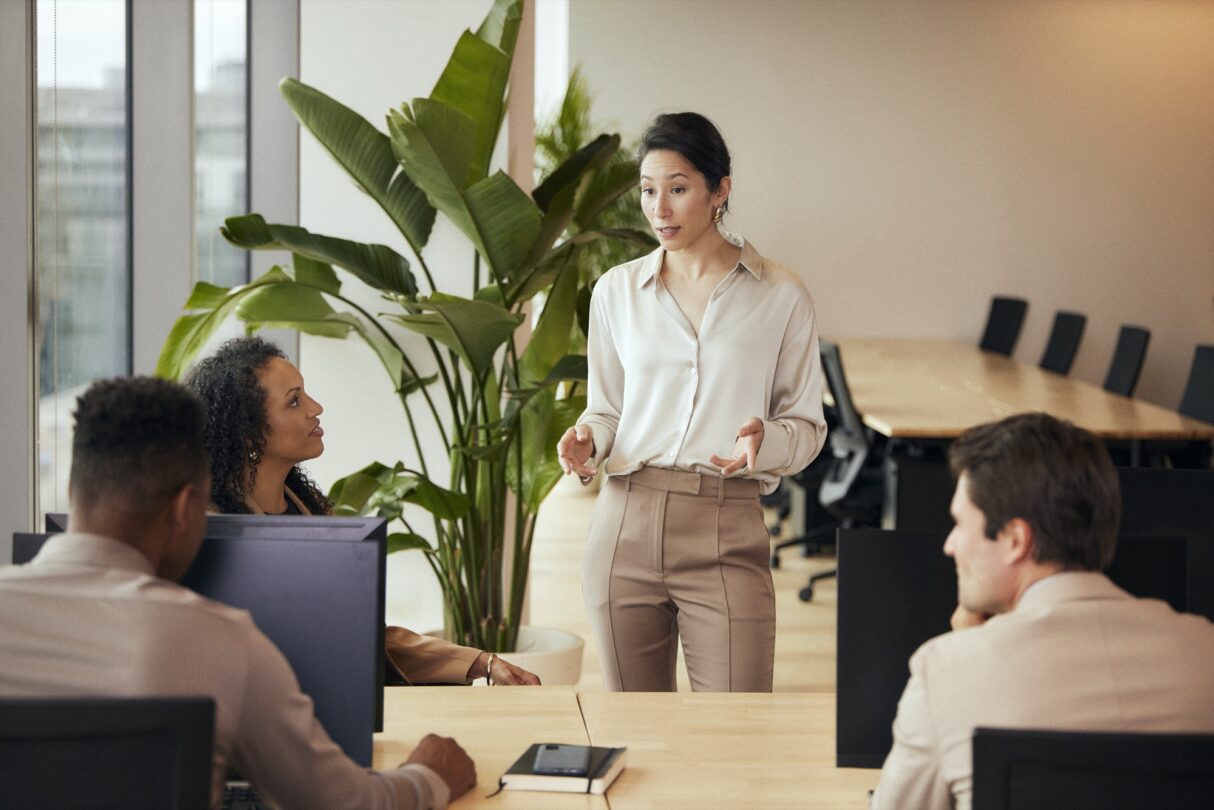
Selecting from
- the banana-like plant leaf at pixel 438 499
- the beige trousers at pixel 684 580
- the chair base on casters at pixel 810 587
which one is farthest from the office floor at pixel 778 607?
the beige trousers at pixel 684 580

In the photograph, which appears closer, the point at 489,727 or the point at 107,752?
the point at 107,752

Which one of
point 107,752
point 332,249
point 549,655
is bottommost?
point 549,655

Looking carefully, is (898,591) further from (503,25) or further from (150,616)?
(503,25)

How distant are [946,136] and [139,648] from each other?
28.0 feet

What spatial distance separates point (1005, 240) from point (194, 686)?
8592 millimetres

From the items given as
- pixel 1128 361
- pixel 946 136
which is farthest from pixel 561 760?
pixel 946 136

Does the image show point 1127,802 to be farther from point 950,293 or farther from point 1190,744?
point 950,293

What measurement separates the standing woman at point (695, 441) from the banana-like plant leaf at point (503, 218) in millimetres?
751

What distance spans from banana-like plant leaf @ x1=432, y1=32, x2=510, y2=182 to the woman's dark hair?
2.93 ft

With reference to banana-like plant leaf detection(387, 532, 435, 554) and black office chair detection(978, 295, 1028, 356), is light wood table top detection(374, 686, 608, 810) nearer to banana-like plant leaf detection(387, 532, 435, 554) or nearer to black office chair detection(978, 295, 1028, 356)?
banana-like plant leaf detection(387, 532, 435, 554)

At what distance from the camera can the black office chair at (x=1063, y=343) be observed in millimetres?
8086

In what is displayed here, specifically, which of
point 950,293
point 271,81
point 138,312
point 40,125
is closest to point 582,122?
point 950,293

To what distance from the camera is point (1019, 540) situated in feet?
5.10

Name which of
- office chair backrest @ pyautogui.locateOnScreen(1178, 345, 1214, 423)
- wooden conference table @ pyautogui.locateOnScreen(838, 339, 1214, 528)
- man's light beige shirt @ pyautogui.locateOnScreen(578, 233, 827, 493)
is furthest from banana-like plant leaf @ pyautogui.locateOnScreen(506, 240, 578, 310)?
office chair backrest @ pyautogui.locateOnScreen(1178, 345, 1214, 423)
